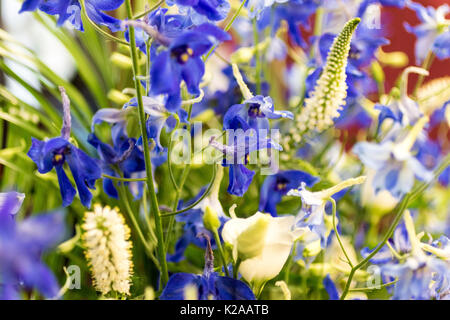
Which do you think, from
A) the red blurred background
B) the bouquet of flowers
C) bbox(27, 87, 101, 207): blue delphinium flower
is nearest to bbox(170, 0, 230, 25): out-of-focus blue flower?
the bouquet of flowers

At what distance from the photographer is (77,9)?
1.15 ft

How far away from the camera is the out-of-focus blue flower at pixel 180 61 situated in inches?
10.8

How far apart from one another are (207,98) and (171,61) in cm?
25

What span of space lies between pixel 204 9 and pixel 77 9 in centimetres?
11

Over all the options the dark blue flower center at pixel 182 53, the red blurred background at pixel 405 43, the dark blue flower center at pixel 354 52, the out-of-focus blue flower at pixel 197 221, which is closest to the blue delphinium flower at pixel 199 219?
the out-of-focus blue flower at pixel 197 221

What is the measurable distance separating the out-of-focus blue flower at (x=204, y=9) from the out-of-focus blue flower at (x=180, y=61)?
20mm

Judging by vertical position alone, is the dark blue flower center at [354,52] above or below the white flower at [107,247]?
above

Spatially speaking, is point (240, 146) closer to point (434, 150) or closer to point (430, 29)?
point (430, 29)

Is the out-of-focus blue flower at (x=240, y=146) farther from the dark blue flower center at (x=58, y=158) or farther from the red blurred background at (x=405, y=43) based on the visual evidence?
the red blurred background at (x=405, y=43)

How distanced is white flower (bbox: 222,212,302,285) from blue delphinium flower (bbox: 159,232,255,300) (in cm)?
1

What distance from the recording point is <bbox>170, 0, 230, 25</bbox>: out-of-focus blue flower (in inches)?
11.6

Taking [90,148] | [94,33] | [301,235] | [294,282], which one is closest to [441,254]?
[301,235]

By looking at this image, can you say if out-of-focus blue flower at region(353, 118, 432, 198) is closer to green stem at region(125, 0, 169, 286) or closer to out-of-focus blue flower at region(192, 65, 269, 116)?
green stem at region(125, 0, 169, 286)

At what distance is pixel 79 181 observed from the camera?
0.34 metres
